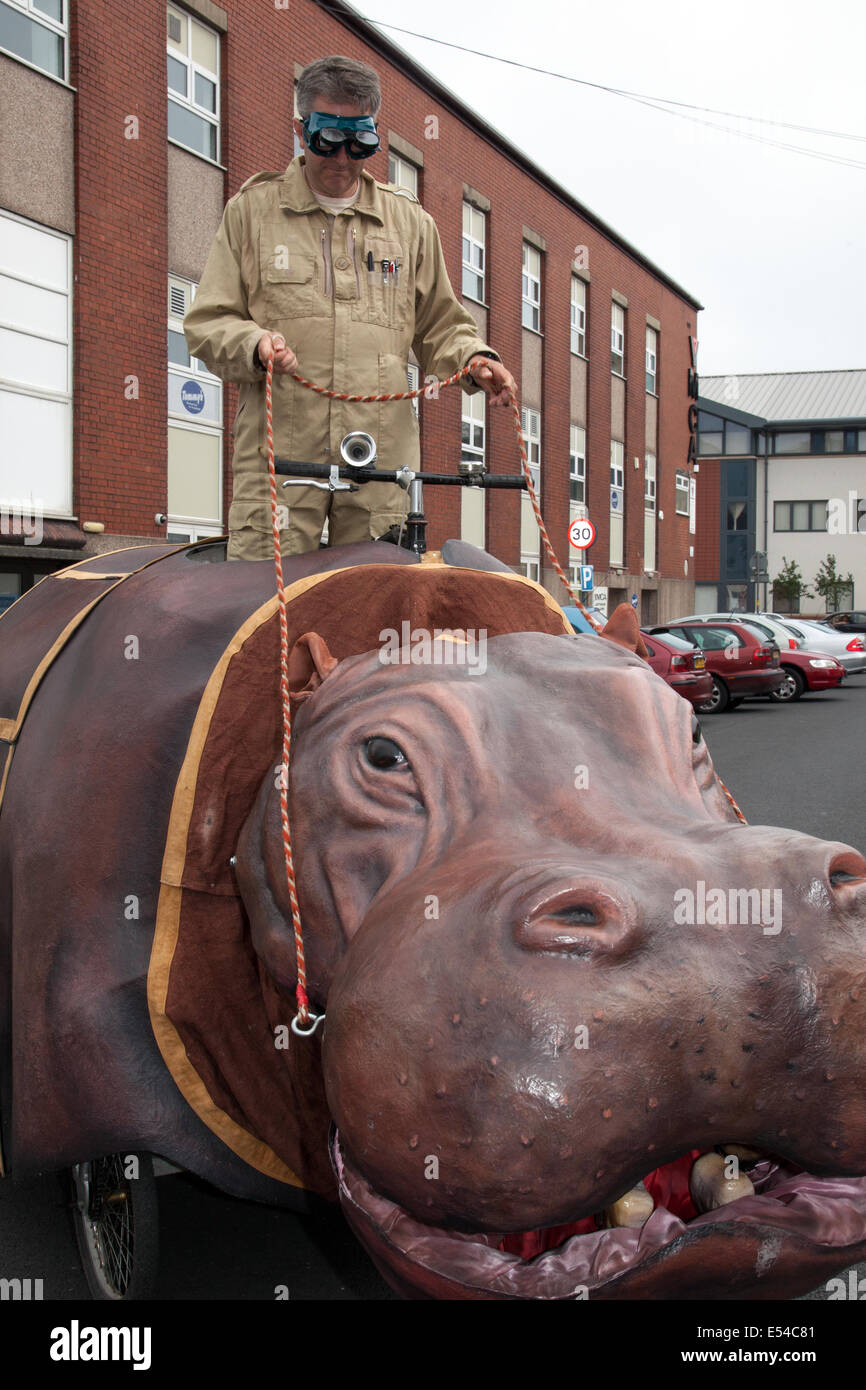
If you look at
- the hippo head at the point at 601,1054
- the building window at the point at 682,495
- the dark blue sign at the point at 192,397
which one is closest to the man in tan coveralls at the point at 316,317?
the hippo head at the point at 601,1054

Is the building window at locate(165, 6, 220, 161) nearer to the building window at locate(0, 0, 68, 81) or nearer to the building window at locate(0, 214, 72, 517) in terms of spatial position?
the building window at locate(0, 0, 68, 81)

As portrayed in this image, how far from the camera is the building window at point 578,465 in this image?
2739 cm

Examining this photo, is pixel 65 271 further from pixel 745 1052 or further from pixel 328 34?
pixel 745 1052

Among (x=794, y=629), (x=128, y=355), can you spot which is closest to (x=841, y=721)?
(x=794, y=629)

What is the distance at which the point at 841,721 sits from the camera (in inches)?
649

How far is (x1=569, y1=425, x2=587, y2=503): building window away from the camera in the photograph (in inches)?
1078

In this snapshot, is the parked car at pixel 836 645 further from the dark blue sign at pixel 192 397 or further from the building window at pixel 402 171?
the dark blue sign at pixel 192 397

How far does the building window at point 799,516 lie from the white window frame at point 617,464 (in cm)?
2653

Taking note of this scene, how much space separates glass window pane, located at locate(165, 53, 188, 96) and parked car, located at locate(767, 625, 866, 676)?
14.2m

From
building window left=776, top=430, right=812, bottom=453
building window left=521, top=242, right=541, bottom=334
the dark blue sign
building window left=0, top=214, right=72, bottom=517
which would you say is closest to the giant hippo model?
building window left=0, top=214, right=72, bottom=517

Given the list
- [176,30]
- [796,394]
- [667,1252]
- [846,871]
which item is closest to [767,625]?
[176,30]

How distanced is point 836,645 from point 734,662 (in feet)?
21.6
